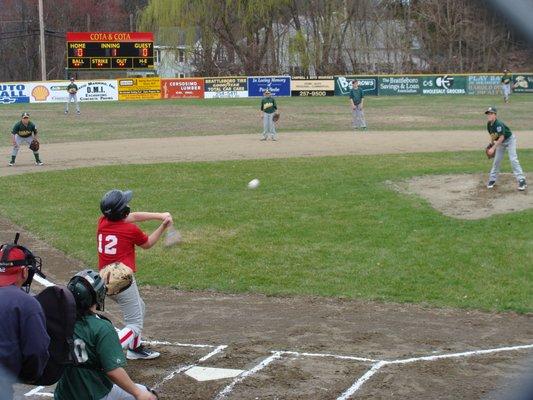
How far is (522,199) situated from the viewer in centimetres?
1662

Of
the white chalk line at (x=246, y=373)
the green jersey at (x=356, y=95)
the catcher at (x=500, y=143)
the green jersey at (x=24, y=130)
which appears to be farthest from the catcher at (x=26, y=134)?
the white chalk line at (x=246, y=373)

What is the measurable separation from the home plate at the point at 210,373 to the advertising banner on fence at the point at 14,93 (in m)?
47.6

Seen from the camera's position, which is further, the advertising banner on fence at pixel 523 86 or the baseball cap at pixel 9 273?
the advertising banner on fence at pixel 523 86

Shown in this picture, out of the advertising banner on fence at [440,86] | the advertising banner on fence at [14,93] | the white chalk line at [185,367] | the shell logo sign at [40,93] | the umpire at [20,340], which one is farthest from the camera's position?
the advertising banner on fence at [440,86]

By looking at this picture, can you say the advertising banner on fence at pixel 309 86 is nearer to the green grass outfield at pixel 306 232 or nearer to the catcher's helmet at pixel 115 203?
the green grass outfield at pixel 306 232

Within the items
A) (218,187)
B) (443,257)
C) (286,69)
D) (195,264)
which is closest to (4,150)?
(218,187)

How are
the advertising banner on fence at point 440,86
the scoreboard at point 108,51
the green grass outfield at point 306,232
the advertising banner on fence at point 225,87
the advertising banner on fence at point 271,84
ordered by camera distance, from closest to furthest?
1. the green grass outfield at point 306,232
2. the scoreboard at point 108,51
3. the advertising banner on fence at point 440,86
4. the advertising banner on fence at point 271,84
5. the advertising banner on fence at point 225,87

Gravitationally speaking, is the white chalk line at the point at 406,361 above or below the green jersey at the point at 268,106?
below

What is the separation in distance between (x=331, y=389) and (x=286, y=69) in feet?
202

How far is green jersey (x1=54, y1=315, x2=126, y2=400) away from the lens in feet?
16.1

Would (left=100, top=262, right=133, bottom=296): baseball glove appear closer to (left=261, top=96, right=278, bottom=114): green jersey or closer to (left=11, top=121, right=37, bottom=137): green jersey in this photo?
(left=11, top=121, right=37, bottom=137): green jersey

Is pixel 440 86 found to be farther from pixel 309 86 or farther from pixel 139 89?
pixel 139 89

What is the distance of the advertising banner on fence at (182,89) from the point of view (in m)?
55.7

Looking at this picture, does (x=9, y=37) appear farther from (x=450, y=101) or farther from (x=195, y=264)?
(x=195, y=264)
